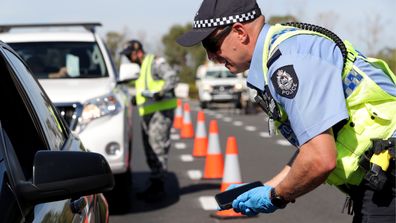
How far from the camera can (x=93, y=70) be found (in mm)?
10062

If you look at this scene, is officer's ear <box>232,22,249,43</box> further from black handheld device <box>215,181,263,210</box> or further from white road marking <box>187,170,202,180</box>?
white road marking <box>187,170,202,180</box>

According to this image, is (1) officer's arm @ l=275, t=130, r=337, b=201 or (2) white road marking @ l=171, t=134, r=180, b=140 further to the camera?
(2) white road marking @ l=171, t=134, r=180, b=140

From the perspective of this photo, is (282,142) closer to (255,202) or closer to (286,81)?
(255,202)

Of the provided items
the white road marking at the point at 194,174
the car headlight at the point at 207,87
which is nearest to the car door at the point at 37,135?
the white road marking at the point at 194,174

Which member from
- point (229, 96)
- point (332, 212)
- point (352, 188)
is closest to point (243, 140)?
point (332, 212)

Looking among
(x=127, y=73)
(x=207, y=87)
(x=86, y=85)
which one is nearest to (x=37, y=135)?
(x=86, y=85)

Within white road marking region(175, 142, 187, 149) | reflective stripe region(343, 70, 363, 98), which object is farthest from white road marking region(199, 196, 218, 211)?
white road marking region(175, 142, 187, 149)

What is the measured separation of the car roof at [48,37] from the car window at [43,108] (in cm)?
A: 587

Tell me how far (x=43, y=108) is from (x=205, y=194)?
6.55 metres

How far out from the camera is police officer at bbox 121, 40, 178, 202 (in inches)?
406

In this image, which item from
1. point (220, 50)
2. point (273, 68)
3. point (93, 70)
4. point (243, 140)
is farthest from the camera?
point (243, 140)

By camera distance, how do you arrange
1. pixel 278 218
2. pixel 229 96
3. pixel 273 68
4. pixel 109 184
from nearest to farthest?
pixel 109 184 < pixel 273 68 < pixel 278 218 < pixel 229 96

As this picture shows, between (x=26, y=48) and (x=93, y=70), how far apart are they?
814mm

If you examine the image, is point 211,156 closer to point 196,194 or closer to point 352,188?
point 196,194
